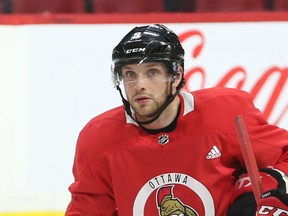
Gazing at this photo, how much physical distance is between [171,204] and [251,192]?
0.18m

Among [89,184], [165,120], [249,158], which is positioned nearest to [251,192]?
[249,158]

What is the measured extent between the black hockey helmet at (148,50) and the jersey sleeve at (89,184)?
18 centimetres

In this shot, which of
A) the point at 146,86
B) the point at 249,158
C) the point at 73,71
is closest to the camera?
the point at 249,158

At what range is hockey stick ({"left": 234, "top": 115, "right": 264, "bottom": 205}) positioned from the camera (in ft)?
6.16

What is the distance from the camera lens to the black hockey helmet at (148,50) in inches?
78.9

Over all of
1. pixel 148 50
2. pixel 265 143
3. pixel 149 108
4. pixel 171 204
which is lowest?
pixel 171 204

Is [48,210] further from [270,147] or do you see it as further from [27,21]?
[270,147]

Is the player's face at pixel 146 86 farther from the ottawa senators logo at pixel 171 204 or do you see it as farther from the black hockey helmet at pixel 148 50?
the ottawa senators logo at pixel 171 204

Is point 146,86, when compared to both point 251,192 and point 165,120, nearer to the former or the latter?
point 165,120

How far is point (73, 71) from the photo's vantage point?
9.22 ft

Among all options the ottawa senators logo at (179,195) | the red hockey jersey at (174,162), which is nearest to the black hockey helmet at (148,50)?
the red hockey jersey at (174,162)

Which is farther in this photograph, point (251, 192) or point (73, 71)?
point (73, 71)

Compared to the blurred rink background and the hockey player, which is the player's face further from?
the blurred rink background

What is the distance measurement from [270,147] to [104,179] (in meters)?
0.39
